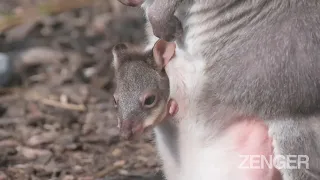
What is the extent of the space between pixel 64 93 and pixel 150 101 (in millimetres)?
1738

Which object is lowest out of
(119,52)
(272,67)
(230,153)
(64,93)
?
(64,93)

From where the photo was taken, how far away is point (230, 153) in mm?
3117

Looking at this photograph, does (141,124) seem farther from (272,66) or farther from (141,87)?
(272,66)

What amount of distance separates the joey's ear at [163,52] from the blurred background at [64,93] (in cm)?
88

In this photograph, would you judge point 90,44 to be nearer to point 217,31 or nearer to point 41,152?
point 41,152

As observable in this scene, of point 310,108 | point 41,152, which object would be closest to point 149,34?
point 310,108

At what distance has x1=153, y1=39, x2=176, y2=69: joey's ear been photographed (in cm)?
315

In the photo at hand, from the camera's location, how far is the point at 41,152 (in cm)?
424

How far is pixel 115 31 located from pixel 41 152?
149cm

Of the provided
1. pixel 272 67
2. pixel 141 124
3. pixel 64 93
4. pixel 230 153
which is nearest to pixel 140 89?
pixel 141 124

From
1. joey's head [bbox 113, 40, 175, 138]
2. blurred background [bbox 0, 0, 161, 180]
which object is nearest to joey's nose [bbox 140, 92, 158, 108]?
joey's head [bbox 113, 40, 175, 138]

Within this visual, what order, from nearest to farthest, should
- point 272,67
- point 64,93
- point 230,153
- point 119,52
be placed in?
point 272,67
point 230,153
point 119,52
point 64,93

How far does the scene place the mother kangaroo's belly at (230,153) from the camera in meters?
3.05

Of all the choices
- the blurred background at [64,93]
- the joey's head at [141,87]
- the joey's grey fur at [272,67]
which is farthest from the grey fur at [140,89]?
the blurred background at [64,93]
